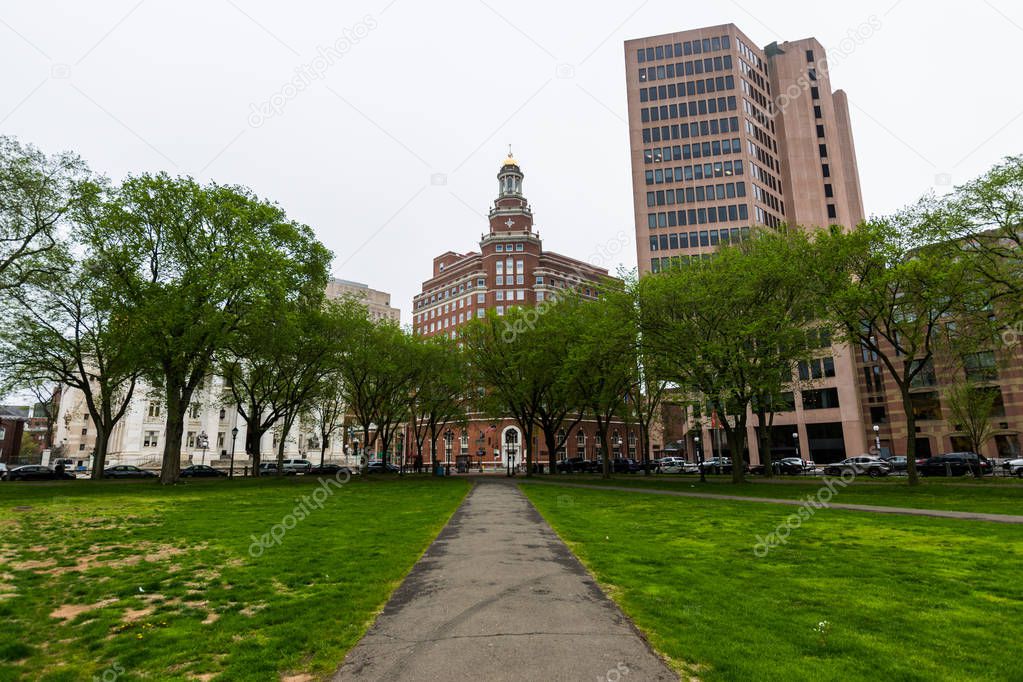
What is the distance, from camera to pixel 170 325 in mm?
29609

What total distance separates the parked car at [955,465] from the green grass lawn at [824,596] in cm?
3420

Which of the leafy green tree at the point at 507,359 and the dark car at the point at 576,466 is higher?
the leafy green tree at the point at 507,359

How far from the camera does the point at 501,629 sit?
20.9ft

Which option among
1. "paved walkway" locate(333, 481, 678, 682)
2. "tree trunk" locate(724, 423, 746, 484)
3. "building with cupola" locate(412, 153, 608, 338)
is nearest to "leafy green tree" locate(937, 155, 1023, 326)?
"tree trunk" locate(724, 423, 746, 484)

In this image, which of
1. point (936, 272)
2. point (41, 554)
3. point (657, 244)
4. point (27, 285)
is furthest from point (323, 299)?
point (657, 244)

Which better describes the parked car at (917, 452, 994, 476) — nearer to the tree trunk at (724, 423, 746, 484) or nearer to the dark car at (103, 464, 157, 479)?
the tree trunk at (724, 423, 746, 484)

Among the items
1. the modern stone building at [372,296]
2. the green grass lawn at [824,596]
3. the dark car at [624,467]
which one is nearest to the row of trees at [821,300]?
the green grass lawn at [824,596]

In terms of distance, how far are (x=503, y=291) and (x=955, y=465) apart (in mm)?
73162

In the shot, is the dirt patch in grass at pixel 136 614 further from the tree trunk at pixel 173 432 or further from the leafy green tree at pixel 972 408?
the leafy green tree at pixel 972 408

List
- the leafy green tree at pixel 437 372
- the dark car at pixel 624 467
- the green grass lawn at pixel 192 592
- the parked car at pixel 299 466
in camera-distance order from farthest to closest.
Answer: the parked car at pixel 299 466 → the dark car at pixel 624 467 → the leafy green tree at pixel 437 372 → the green grass lawn at pixel 192 592

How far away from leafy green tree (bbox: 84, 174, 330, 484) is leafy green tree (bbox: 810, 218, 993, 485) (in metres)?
31.1

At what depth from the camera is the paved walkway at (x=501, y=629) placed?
5.20 m

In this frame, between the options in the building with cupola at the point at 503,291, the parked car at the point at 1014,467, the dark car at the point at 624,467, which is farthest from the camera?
the building with cupola at the point at 503,291

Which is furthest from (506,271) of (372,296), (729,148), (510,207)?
(372,296)
